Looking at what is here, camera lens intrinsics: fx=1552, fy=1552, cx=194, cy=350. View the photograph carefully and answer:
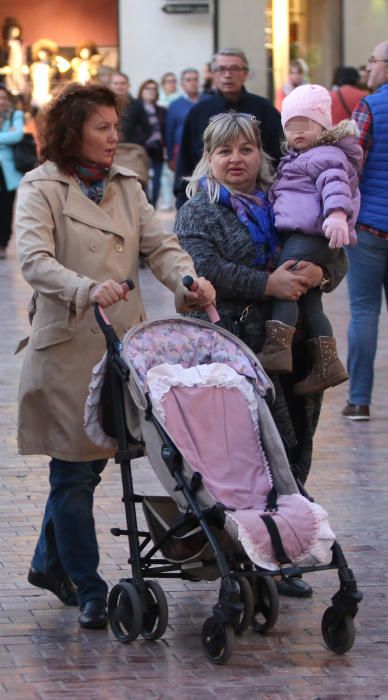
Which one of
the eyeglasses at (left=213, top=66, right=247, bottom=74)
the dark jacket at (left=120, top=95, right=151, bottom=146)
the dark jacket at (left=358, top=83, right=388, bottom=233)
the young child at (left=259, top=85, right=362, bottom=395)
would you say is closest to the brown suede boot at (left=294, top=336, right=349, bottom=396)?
the young child at (left=259, top=85, right=362, bottom=395)

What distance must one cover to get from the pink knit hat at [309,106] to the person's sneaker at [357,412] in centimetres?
358

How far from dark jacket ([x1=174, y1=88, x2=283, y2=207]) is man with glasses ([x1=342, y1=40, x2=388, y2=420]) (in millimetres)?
537

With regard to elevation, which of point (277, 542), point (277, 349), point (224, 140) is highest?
point (224, 140)

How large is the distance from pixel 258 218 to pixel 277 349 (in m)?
0.49

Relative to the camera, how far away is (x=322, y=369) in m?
5.80

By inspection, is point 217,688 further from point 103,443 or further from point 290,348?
point 290,348

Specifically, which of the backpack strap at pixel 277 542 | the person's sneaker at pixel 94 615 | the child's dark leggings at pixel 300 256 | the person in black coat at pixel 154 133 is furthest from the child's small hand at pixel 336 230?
the person in black coat at pixel 154 133

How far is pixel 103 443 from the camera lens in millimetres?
5293

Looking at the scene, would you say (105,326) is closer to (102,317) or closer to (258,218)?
(102,317)

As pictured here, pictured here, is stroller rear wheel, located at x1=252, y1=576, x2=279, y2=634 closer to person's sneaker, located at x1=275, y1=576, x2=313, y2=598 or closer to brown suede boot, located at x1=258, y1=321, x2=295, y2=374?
person's sneaker, located at x1=275, y1=576, x2=313, y2=598

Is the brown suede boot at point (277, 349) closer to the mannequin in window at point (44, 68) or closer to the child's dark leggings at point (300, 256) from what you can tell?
the child's dark leggings at point (300, 256)

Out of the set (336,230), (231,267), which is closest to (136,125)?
(231,267)

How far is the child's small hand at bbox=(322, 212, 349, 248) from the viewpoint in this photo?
555 centimetres

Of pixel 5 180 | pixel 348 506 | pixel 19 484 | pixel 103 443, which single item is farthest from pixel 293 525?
pixel 5 180
